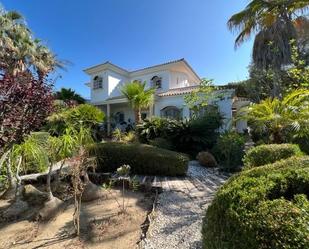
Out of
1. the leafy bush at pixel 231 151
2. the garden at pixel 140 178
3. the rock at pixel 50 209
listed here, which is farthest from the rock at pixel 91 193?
the leafy bush at pixel 231 151

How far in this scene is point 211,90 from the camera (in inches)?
628

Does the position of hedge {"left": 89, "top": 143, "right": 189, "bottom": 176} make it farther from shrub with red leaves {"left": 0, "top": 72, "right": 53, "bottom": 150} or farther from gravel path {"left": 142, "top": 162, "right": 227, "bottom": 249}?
shrub with red leaves {"left": 0, "top": 72, "right": 53, "bottom": 150}

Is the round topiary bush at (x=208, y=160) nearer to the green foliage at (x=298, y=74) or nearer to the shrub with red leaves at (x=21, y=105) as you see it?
the green foliage at (x=298, y=74)

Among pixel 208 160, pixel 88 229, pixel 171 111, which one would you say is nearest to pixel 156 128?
pixel 208 160

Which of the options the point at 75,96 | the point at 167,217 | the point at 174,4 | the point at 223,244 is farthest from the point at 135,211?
the point at 75,96

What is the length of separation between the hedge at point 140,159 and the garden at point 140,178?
1.4 inches

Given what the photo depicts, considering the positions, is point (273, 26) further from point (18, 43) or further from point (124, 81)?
point (18, 43)

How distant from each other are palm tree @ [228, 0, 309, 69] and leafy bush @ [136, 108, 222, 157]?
7.52 metres

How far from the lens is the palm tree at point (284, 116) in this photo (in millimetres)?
7950

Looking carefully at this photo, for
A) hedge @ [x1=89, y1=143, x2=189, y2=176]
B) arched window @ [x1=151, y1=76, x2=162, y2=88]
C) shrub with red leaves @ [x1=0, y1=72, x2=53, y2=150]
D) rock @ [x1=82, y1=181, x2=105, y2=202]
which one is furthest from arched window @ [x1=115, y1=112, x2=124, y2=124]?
shrub with red leaves @ [x1=0, y1=72, x2=53, y2=150]

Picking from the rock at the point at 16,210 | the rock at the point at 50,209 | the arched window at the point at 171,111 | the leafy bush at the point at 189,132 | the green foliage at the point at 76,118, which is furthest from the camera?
the arched window at the point at 171,111

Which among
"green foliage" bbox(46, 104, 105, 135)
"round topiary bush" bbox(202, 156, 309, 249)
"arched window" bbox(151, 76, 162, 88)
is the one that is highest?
"arched window" bbox(151, 76, 162, 88)

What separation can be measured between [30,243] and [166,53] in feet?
72.5

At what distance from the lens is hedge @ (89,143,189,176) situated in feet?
27.9
